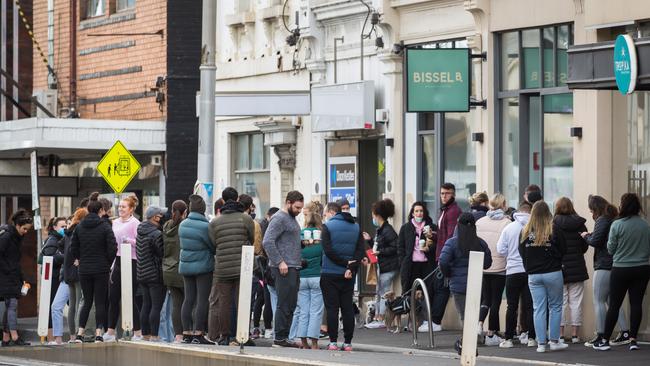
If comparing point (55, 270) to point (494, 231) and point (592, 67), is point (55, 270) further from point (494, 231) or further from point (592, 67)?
point (592, 67)

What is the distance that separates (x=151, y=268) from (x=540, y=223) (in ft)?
16.6

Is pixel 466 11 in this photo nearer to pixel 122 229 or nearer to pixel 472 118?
pixel 472 118

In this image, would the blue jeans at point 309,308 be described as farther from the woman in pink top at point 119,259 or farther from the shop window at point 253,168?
the shop window at point 253,168

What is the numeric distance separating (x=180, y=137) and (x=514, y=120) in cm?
1109

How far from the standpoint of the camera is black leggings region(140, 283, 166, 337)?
21500 millimetres

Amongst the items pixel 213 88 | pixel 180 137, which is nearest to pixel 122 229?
pixel 213 88

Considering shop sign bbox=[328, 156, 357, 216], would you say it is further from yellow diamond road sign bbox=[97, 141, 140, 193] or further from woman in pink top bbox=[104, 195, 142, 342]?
woman in pink top bbox=[104, 195, 142, 342]

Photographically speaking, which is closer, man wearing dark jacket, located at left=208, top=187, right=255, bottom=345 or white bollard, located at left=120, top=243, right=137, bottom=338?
white bollard, located at left=120, top=243, right=137, bottom=338

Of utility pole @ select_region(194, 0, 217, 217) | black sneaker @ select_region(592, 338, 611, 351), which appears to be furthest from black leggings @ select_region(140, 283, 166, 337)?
black sneaker @ select_region(592, 338, 611, 351)

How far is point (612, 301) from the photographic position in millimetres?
19531

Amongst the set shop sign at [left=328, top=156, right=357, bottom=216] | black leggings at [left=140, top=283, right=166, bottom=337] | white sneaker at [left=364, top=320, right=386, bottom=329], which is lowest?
white sneaker at [left=364, top=320, right=386, bottom=329]

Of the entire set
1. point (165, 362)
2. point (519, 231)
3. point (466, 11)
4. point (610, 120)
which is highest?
point (466, 11)

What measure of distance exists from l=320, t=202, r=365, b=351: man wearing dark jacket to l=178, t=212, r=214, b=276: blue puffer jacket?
1455mm

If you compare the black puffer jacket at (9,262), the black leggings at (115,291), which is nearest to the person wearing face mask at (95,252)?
the black leggings at (115,291)
